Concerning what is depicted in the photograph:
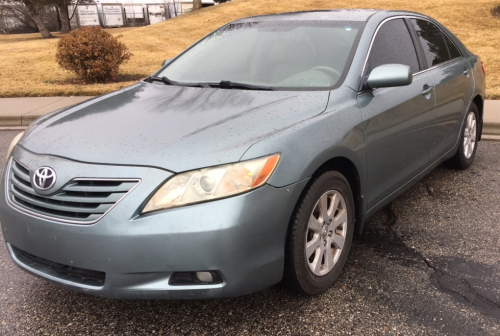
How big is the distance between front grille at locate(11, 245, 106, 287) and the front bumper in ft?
0.08

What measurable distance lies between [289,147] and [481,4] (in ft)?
73.5

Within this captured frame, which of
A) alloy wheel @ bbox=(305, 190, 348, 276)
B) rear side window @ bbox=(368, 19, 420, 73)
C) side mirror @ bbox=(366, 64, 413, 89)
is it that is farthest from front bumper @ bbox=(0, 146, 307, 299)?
rear side window @ bbox=(368, 19, 420, 73)

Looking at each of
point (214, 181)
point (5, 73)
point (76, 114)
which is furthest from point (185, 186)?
point (5, 73)

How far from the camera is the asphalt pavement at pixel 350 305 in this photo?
2590 millimetres

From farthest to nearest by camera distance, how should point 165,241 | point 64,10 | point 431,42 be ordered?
point 64,10 < point 431,42 < point 165,241

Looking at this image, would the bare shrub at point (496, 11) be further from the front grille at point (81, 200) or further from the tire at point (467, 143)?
the front grille at point (81, 200)

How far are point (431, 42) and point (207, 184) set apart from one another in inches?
117

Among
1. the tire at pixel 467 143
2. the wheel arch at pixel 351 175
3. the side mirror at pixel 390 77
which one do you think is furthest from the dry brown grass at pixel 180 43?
the wheel arch at pixel 351 175

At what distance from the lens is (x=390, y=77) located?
3.06 meters

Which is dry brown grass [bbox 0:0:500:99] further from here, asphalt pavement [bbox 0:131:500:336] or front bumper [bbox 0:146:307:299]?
front bumper [bbox 0:146:307:299]

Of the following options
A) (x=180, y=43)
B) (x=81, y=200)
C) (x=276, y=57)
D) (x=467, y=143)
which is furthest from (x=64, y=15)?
(x=81, y=200)

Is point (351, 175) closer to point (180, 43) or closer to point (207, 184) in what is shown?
point (207, 184)

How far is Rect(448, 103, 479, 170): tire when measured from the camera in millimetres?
4844

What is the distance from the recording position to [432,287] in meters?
2.94
